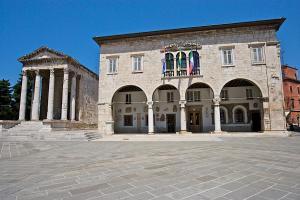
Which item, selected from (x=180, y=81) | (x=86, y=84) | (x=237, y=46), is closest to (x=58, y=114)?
(x=86, y=84)

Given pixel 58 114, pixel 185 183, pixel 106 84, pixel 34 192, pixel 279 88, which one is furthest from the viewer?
pixel 58 114

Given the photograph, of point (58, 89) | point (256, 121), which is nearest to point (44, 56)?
point (58, 89)

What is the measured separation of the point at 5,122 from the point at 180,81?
18.9 metres

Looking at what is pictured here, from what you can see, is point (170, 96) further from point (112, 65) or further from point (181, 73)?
point (112, 65)

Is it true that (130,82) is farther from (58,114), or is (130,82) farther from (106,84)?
(58,114)

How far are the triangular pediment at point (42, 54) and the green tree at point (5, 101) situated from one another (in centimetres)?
1210

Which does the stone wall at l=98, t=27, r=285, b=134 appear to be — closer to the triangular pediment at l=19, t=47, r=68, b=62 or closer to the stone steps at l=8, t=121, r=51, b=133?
the stone steps at l=8, t=121, r=51, b=133

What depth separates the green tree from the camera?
30272 mm

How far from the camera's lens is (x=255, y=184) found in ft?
11.6

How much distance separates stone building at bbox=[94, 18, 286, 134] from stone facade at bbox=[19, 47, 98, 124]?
16.8ft

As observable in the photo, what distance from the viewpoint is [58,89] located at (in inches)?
1081

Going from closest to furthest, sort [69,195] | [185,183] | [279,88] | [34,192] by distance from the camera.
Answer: [69,195] → [34,192] → [185,183] → [279,88]

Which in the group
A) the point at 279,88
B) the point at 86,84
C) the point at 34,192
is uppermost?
the point at 86,84

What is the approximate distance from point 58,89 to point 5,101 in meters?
12.2
